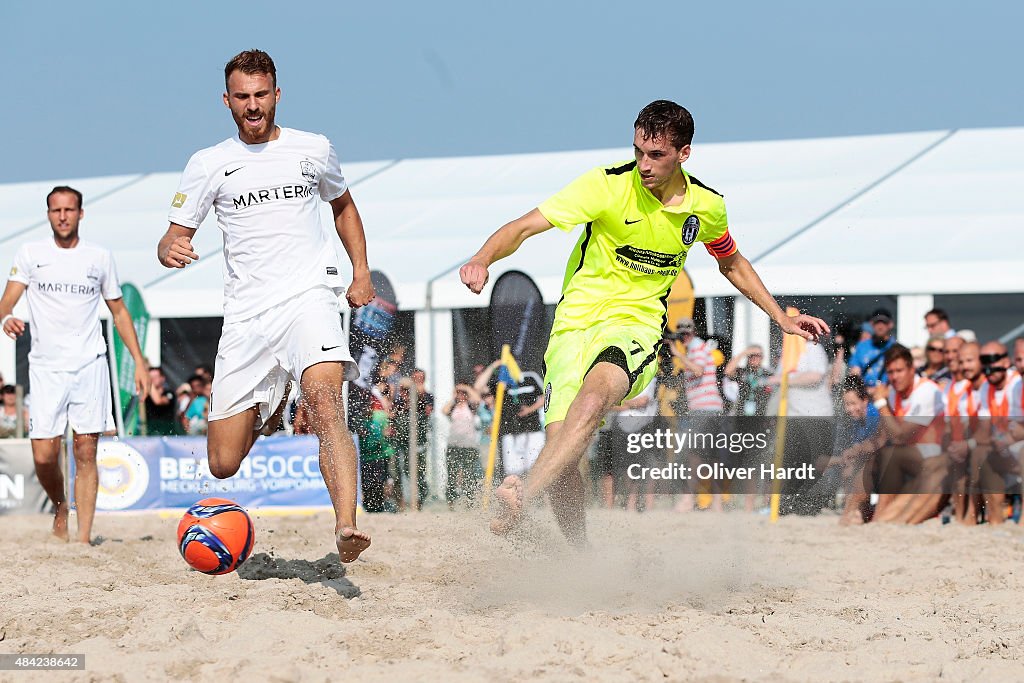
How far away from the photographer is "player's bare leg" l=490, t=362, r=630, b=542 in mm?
4617

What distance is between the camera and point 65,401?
7473 mm

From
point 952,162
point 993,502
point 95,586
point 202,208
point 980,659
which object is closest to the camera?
point 980,659

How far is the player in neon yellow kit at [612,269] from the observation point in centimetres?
493

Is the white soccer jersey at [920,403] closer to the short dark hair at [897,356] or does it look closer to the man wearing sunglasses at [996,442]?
the short dark hair at [897,356]

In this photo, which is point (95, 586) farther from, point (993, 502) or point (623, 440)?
point (993, 502)

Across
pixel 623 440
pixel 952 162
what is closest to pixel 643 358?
pixel 623 440

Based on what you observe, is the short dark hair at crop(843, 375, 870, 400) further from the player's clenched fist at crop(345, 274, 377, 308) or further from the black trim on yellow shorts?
the player's clenched fist at crop(345, 274, 377, 308)

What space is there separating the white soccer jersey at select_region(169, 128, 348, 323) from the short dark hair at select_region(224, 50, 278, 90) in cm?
30

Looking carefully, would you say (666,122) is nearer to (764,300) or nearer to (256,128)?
(764,300)

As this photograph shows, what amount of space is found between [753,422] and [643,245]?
17.3ft

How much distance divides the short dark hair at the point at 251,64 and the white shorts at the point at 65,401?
10.4 ft

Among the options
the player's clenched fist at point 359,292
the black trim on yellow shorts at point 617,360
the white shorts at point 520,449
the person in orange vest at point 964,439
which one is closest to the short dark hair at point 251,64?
the player's clenched fist at point 359,292

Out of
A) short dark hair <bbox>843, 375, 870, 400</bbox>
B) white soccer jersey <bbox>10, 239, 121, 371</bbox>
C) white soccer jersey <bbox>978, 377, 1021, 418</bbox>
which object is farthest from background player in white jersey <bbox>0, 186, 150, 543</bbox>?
white soccer jersey <bbox>978, 377, 1021, 418</bbox>

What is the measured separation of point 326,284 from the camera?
5.19 metres
